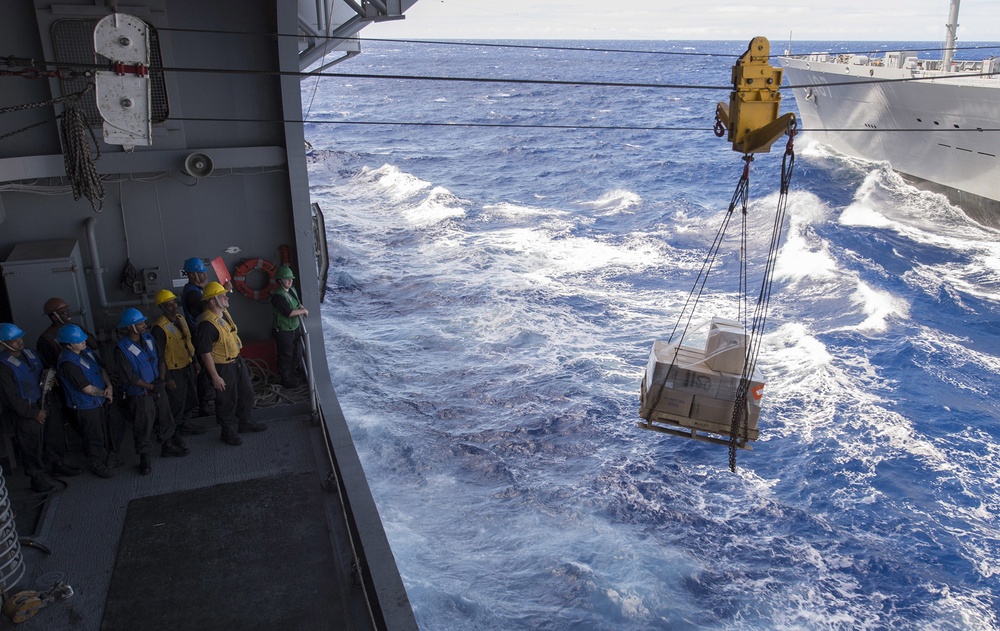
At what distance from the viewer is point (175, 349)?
7254mm

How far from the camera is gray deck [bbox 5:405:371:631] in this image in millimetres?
5328

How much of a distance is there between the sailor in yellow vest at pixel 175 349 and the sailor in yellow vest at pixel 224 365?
0.79 feet

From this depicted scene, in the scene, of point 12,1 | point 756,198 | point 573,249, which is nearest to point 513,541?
point 12,1

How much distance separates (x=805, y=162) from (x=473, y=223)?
2053 cm

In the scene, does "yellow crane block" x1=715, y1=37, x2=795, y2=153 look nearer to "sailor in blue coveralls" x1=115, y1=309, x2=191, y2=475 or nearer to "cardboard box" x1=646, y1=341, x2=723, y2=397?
"cardboard box" x1=646, y1=341, x2=723, y2=397

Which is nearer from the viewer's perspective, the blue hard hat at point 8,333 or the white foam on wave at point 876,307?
the blue hard hat at point 8,333

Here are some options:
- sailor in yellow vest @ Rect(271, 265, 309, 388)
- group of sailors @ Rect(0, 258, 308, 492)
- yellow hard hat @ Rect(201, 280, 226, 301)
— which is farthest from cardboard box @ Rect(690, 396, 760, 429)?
yellow hard hat @ Rect(201, 280, 226, 301)

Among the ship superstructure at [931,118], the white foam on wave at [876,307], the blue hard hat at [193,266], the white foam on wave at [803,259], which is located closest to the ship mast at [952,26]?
the ship superstructure at [931,118]

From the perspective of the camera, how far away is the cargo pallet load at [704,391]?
24.3ft

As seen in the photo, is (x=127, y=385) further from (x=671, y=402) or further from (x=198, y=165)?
(x=671, y=402)

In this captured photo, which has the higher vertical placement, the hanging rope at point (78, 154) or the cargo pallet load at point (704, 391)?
the hanging rope at point (78, 154)

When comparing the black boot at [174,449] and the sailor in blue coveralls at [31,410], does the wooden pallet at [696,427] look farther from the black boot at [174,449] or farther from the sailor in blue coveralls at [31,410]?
the sailor in blue coveralls at [31,410]

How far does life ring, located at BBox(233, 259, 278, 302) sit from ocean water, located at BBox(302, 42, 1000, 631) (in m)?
4.09

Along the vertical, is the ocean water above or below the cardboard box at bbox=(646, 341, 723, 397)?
below
